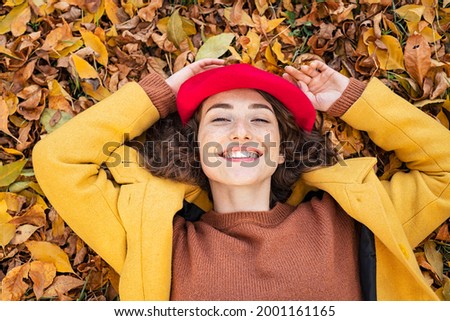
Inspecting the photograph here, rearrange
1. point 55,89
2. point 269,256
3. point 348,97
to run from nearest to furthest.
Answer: point 269,256 < point 348,97 < point 55,89

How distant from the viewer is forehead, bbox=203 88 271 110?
229 centimetres

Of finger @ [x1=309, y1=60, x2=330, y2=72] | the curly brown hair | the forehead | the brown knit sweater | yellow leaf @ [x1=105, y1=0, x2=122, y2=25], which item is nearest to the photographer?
the brown knit sweater

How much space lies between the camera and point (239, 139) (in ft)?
7.33

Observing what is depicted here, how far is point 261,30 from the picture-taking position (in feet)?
8.59

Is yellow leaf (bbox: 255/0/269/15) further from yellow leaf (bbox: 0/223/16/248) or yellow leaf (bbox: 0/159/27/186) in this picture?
yellow leaf (bbox: 0/223/16/248)

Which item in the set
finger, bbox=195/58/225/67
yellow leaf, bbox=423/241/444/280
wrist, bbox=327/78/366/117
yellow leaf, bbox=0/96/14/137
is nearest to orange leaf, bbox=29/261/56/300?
yellow leaf, bbox=0/96/14/137

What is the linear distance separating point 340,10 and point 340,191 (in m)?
0.79

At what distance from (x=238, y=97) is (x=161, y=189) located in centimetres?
46

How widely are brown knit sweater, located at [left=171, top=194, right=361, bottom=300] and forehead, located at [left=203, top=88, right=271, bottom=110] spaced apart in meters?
0.42

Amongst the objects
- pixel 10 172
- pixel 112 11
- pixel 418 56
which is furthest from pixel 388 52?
pixel 10 172

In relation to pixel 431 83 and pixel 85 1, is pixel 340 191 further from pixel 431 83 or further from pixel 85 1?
pixel 85 1

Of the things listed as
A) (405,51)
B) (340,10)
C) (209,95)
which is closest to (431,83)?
(405,51)

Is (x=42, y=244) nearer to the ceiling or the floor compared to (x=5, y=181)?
nearer to the floor

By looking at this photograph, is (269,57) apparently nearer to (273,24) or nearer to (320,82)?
(273,24)
